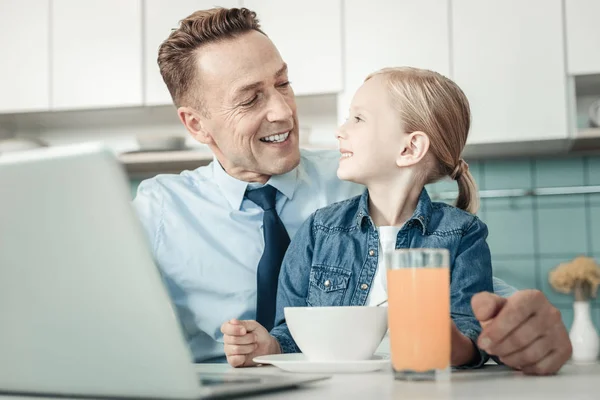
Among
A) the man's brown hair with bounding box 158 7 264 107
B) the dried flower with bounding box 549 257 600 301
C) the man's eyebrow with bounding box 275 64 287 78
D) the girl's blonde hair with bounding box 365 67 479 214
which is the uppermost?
the man's brown hair with bounding box 158 7 264 107

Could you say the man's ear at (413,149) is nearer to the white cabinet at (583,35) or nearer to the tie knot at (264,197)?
the tie knot at (264,197)

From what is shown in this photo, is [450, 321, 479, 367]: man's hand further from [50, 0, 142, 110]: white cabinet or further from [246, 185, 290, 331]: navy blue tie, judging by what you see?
[50, 0, 142, 110]: white cabinet

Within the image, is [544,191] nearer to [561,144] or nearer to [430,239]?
[561,144]

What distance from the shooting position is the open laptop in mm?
572

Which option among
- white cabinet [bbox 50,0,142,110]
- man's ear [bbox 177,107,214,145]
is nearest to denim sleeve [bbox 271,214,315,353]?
man's ear [bbox 177,107,214,145]

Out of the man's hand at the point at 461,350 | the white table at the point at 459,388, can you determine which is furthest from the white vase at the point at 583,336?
the white table at the point at 459,388

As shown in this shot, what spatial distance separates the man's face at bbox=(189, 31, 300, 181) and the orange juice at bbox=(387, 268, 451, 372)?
106 centimetres

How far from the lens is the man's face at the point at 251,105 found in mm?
1912

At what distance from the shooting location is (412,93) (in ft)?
4.94

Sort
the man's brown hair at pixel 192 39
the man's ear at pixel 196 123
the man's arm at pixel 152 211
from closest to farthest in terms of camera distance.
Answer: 1. the man's arm at pixel 152 211
2. the man's brown hair at pixel 192 39
3. the man's ear at pixel 196 123

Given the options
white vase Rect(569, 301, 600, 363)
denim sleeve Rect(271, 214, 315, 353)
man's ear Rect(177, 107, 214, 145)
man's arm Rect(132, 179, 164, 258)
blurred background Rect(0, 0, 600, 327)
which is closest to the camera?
denim sleeve Rect(271, 214, 315, 353)

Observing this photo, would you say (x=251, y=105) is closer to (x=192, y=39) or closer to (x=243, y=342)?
(x=192, y=39)

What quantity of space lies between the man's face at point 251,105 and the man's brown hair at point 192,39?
0.03m

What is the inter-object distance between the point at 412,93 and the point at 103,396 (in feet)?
3.20
